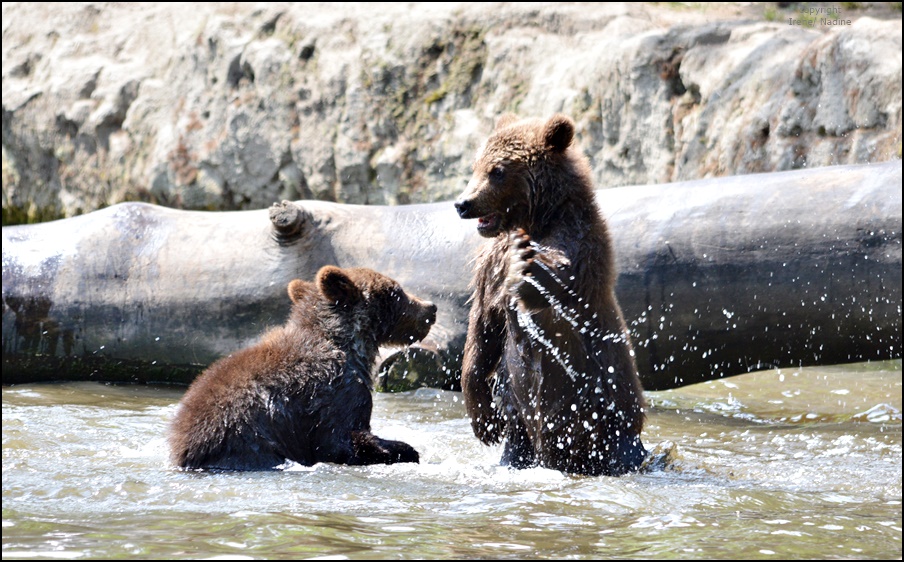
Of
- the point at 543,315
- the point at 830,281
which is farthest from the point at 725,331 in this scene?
the point at 543,315

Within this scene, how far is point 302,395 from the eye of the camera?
21.5ft

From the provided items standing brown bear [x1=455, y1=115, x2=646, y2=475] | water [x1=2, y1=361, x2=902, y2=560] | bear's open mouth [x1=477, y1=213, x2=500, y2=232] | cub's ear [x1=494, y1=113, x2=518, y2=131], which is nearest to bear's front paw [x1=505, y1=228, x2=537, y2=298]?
standing brown bear [x1=455, y1=115, x2=646, y2=475]

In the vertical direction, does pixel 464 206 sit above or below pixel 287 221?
below

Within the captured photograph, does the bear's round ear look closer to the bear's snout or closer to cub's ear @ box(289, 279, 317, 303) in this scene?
the bear's snout

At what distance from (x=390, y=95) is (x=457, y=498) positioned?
361 inches

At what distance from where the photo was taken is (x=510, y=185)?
21.8ft

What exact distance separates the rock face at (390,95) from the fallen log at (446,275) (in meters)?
2.61

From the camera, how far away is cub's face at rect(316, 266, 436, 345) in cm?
698

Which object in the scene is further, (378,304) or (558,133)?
(378,304)

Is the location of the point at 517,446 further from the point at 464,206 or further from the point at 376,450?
the point at 464,206

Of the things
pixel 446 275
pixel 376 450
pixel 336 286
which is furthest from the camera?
pixel 446 275

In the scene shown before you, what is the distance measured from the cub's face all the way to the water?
0.75 metres

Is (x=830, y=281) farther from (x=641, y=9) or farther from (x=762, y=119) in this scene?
(x=641, y=9)

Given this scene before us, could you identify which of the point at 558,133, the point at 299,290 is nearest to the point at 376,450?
the point at 299,290
